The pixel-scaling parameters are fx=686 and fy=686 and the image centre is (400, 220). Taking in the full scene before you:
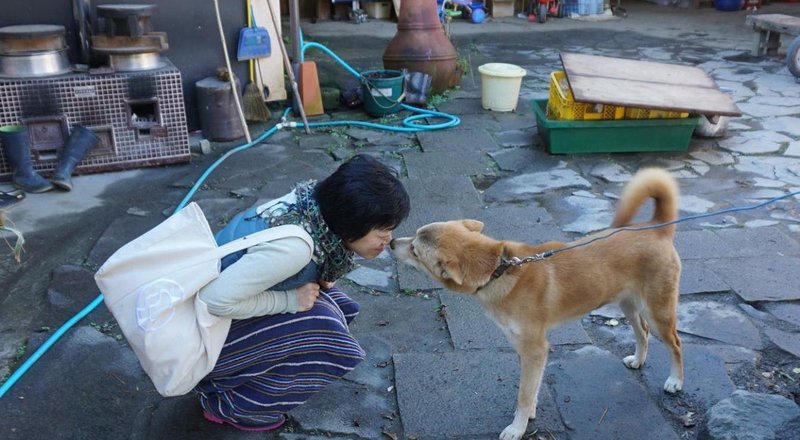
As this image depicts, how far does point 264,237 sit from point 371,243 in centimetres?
45

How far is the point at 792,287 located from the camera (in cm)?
434

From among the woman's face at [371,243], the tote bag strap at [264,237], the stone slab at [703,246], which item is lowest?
the stone slab at [703,246]

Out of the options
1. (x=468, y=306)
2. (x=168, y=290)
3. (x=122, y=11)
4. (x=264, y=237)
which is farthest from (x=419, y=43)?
(x=168, y=290)

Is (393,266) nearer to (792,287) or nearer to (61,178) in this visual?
(792,287)

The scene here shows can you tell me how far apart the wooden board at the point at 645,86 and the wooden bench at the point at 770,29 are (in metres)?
3.69

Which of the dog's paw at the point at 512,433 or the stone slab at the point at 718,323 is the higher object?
the stone slab at the point at 718,323

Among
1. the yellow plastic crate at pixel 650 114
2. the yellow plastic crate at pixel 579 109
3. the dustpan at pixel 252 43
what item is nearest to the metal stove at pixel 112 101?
the dustpan at pixel 252 43

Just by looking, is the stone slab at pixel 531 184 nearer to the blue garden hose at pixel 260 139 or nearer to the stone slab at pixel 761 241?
the stone slab at pixel 761 241

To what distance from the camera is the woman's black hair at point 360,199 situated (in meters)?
2.63

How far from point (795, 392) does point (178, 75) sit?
5.50m

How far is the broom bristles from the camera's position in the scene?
7.66 metres

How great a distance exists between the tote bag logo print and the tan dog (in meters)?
1.02

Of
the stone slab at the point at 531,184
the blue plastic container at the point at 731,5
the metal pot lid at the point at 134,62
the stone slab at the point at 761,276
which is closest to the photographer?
the stone slab at the point at 761,276

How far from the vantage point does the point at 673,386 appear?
3.41m
